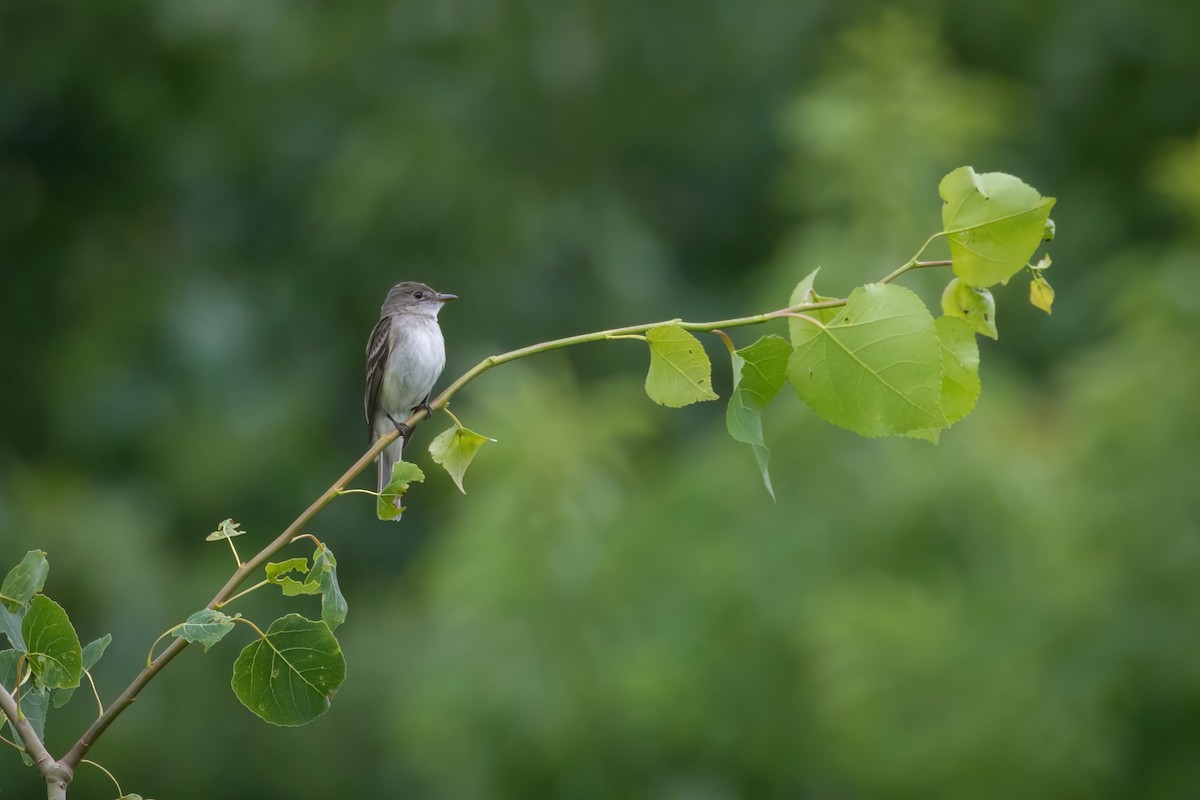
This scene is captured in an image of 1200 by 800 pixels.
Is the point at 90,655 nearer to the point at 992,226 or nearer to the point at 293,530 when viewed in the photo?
the point at 293,530

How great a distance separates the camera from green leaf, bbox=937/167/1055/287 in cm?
211

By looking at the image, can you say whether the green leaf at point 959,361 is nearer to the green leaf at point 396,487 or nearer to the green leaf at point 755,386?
the green leaf at point 755,386

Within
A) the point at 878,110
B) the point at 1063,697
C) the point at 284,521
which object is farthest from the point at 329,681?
the point at 284,521

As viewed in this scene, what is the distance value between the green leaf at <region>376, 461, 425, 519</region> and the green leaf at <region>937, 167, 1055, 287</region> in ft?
2.44

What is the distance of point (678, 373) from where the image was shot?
6.96ft

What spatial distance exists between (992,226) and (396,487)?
832 mm

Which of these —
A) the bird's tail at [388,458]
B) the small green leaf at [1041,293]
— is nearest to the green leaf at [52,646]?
the small green leaf at [1041,293]

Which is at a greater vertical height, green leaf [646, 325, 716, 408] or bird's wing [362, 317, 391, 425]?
green leaf [646, 325, 716, 408]

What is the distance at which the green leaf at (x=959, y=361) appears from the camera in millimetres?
2180

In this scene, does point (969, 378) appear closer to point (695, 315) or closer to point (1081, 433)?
point (1081, 433)

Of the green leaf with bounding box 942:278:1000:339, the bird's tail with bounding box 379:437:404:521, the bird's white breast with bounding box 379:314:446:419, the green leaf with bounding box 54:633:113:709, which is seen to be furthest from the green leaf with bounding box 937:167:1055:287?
the bird's white breast with bounding box 379:314:446:419

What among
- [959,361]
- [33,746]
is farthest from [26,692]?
[959,361]

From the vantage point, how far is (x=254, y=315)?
1539 centimetres

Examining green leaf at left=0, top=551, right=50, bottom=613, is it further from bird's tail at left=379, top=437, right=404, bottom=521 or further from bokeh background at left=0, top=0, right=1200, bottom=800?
bokeh background at left=0, top=0, right=1200, bottom=800
